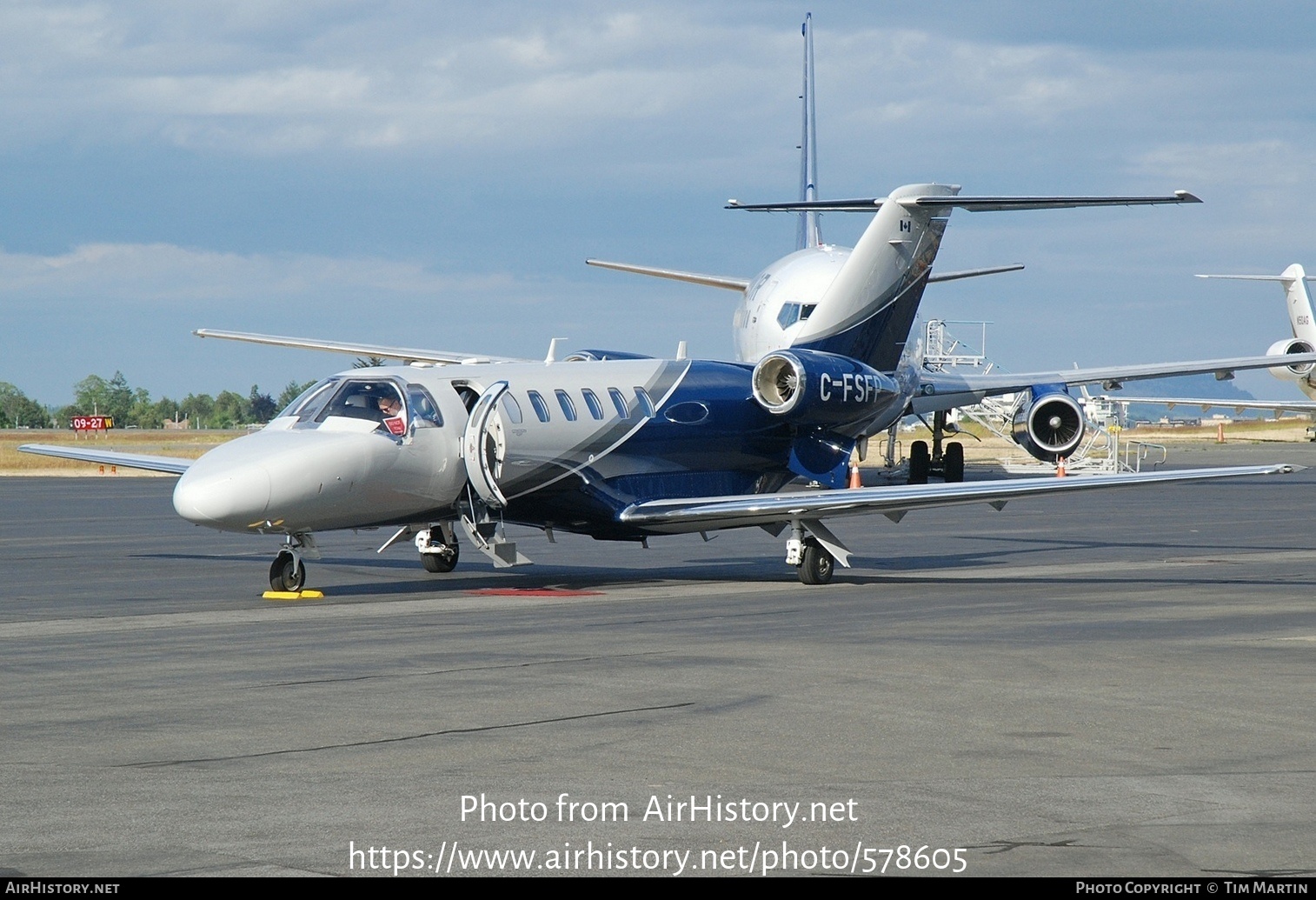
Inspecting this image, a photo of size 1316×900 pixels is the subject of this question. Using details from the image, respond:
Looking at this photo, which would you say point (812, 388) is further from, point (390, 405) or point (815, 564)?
point (390, 405)

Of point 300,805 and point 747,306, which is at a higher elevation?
point 747,306

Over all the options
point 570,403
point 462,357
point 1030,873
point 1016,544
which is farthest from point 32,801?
point 462,357

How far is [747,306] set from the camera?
1371 inches

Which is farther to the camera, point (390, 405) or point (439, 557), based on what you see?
point (439, 557)

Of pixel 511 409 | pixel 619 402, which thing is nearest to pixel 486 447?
pixel 511 409

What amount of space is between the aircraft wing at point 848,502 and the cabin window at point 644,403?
1.27 meters

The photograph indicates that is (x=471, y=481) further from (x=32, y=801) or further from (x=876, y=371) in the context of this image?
(x=32, y=801)

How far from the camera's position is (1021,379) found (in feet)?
124

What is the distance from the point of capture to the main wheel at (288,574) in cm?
1711

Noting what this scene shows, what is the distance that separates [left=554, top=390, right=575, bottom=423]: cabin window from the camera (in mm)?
19000

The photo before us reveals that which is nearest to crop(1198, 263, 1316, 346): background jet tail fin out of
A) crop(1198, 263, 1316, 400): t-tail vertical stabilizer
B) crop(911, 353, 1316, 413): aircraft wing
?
crop(1198, 263, 1316, 400): t-tail vertical stabilizer

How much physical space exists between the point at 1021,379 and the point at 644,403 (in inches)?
778

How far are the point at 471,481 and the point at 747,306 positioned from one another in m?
17.6

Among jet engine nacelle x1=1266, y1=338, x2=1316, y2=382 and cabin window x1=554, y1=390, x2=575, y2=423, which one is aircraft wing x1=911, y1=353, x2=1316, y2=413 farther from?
cabin window x1=554, y1=390, x2=575, y2=423
